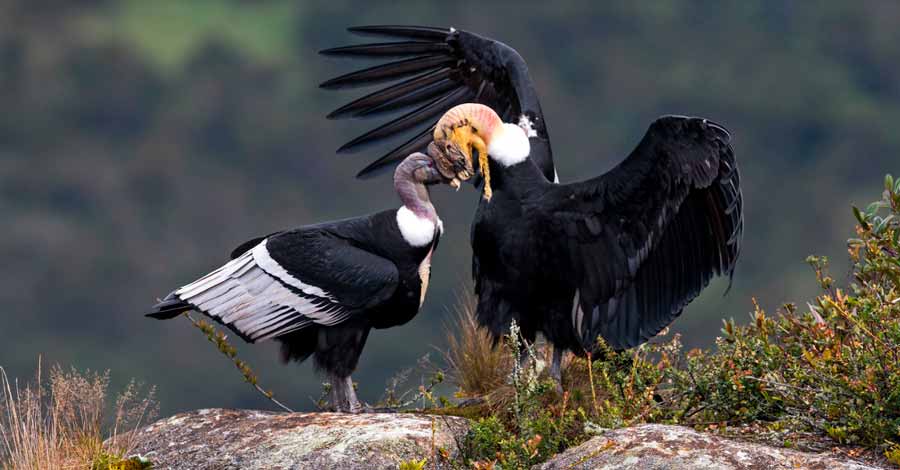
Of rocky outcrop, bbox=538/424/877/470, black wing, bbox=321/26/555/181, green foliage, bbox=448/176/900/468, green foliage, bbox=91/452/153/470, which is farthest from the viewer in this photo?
black wing, bbox=321/26/555/181

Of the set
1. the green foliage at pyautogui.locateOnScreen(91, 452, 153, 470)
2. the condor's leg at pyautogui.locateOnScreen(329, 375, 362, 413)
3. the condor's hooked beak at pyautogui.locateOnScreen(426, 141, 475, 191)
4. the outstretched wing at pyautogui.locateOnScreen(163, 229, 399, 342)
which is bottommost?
the green foliage at pyautogui.locateOnScreen(91, 452, 153, 470)

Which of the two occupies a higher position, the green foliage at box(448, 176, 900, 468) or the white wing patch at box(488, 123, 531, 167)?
the white wing patch at box(488, 123, 531, 167)

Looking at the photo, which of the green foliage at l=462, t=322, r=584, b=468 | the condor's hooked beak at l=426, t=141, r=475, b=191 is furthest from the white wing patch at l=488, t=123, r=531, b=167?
the green foliage at l=462, t=322, r=584, b=468

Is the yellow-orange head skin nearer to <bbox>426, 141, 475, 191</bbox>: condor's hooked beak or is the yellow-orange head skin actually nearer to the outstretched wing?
<bbox>426, 141, 475, 191</bbox>: condor's hooked beak

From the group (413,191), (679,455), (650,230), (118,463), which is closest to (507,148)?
(413,191)

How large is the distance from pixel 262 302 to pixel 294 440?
1069 mm

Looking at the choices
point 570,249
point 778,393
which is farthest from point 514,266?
point 778,393

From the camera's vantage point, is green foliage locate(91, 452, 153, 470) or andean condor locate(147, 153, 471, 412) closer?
green foliage locate(91, 452, 153, 470)

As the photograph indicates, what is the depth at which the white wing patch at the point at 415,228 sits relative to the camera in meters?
7.15

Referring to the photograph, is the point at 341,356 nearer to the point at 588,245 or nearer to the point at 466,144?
the point at 466,144

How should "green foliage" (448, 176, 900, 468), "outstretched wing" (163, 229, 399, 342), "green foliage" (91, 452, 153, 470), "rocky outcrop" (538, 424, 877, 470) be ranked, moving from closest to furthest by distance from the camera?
"rocky outcrop" (538, 424, 877, 470) < "green foliage" (448, 176, 900, 468) < "green foliage" (91, 452, 153, 470) < "outstretched wing" (163, 229, 399, 342)

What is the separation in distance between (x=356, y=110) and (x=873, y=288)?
4752 millimetres

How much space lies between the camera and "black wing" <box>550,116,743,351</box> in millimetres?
6816

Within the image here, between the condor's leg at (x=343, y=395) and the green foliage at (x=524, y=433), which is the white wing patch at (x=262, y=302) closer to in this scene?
the condor's leg at (x=343, y=395)
